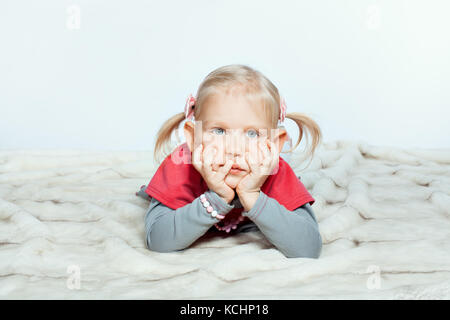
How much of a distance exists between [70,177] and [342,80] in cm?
229

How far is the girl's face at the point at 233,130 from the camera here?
1.16 meters

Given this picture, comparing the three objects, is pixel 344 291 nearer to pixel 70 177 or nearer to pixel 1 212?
pixel 1 212

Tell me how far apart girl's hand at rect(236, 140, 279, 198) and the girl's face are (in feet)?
0.06

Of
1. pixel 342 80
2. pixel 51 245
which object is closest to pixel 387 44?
pixel 342 80

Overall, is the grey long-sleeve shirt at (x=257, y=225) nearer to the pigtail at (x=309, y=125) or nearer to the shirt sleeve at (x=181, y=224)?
the shirt sleeve at (x=181, y=224)

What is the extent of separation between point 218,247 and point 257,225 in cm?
14

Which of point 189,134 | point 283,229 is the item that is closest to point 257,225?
point 283,229

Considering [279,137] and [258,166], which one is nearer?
[258,166]

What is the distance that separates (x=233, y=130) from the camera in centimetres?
117

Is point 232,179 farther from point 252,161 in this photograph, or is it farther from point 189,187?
point 189,187

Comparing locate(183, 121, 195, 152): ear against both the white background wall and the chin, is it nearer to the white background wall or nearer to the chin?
the chin

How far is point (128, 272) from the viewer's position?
3.64 feet

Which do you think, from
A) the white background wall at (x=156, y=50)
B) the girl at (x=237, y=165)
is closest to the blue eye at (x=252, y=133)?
the girl at (x=237, y=165)

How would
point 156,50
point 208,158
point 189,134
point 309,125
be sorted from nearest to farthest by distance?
point 208,158 < point 189,134 < point 309,125 < point 156,50
